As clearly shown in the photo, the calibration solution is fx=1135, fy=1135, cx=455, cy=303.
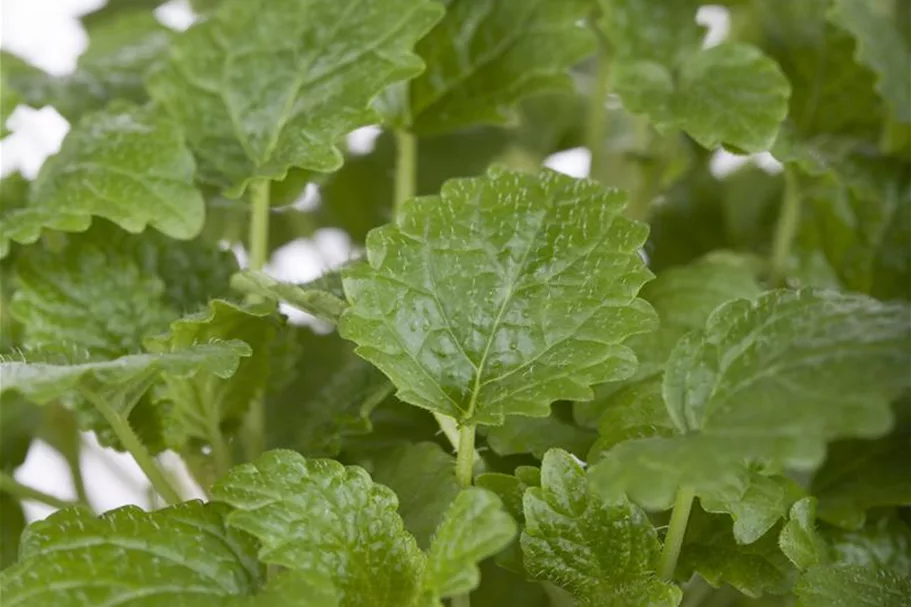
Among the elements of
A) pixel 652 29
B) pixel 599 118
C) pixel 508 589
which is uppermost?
pixel 652 29

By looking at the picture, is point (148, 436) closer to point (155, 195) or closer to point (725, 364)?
point (155, 195)

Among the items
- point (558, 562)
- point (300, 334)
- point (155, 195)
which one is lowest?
point (300, 334)

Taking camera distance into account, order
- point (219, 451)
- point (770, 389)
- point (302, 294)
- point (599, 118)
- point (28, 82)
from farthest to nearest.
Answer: point (599, 118)
point (28, 82)
point (219, 451)
point (302, 294)
point (770, 389)

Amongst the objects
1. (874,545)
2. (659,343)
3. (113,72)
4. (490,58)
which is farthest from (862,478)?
(113,72)

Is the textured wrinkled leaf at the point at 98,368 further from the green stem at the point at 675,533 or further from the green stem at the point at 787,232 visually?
the green stem at the point at 787,232

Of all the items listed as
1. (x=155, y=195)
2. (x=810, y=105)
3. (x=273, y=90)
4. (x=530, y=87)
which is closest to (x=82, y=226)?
(x=155, y=195)

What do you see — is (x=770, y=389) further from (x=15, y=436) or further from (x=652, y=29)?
(x=15, y=436)

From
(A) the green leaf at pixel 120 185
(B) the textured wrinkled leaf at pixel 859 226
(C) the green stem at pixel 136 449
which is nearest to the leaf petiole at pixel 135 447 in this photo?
(C) the green stem at pixel 136 449
